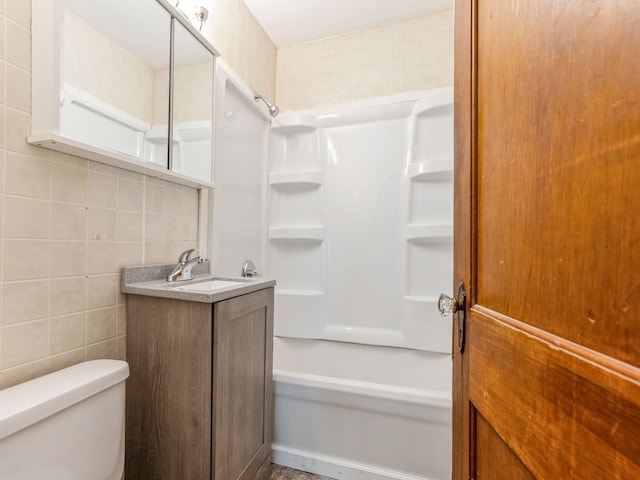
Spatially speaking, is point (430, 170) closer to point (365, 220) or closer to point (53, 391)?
point (365, 220)

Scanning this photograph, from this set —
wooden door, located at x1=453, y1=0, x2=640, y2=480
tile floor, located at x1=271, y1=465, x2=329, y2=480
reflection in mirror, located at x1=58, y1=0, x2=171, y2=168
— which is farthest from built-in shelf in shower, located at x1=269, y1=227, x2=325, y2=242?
wooden door, located at x1=453, y1=0, x2=640, y2=480

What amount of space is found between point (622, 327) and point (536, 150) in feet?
0.85

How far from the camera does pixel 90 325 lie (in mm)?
1014

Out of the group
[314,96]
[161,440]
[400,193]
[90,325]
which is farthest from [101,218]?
[314,96]

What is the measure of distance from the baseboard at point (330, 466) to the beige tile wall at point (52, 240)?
954 millimetres

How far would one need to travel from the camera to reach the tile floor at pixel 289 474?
1.47 metres

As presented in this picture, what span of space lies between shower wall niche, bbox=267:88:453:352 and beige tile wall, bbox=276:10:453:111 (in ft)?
0.82

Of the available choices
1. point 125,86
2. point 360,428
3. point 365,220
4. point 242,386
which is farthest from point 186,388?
point 365,220

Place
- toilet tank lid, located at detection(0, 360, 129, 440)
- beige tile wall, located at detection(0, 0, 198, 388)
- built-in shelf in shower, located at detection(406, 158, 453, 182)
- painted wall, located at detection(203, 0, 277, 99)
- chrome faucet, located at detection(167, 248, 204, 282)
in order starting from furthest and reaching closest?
built-in shelf in shower, located at detection(406, 158, 453, 182) → painted wall, located at detection(203, 0, 277, 99) → chrome faucet, located at detection(167, 248, 204, 282) → beige tile wall, located at detection(0, 0, 198, 388) → toilet tank lid, located at detection(0, 360, 129, 440)

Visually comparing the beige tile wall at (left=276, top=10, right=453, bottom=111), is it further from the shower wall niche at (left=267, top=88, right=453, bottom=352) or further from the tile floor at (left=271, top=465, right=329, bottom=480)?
the tile floor at (left=271, top=465, right=329, bottom=480)

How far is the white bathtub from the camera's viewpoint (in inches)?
52.0

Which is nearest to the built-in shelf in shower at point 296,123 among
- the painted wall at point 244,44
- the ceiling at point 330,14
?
the painted wall at point 244,44

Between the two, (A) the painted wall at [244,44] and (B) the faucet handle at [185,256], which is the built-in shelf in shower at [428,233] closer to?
(B) the faucet handle at [185,256]

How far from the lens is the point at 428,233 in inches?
76.9
